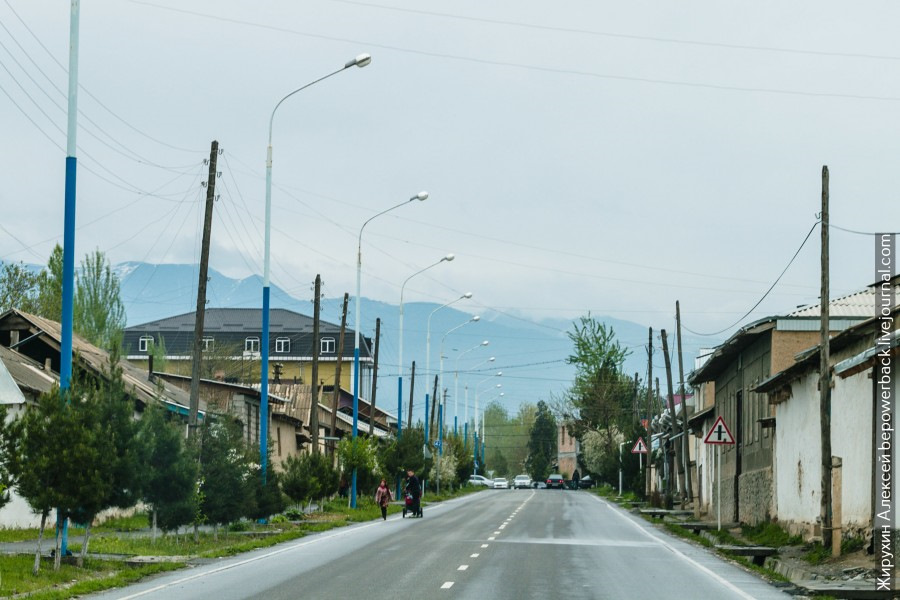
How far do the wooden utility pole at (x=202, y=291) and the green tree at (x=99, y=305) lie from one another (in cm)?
4328

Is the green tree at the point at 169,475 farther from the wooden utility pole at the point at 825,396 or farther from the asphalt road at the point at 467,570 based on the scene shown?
the wooden utility pole at the point at 825,396

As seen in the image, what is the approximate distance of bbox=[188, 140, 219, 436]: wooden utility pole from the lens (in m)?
30.9

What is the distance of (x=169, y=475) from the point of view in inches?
1072

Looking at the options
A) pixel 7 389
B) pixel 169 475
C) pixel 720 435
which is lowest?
pixel 169 475

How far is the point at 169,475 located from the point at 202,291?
5346mm

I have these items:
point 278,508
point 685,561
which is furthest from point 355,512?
point 685,561

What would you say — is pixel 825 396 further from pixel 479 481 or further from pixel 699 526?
pixel 479 481

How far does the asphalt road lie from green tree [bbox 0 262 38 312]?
41.1 metres

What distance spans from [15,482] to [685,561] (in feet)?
41.4

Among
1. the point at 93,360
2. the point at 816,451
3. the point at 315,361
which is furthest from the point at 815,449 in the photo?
the point at 93,360

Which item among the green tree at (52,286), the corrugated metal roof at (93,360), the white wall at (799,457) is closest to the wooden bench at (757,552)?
the white wall at (799,457)

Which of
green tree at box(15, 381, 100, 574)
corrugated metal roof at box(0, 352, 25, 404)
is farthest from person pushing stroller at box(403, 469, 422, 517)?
corrugated metal roof at box(0, 352, 25, 404)

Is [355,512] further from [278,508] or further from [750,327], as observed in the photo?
[750,327]

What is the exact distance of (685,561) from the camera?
84.5ft
